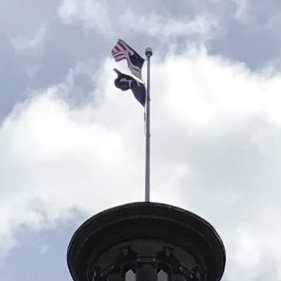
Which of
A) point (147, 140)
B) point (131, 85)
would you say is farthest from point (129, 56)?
point (147, 140)

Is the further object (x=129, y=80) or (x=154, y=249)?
(x=129, y=80)

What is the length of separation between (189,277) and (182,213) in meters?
2.65

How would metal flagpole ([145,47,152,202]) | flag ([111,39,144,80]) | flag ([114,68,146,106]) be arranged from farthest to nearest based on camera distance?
1. flag ([111,39,144,80])
2. flag ([114,68,146,106])
3. metal flagpole ([145,47,152,202])

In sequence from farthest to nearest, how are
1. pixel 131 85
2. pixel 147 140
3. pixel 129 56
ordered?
pixel 129 56
pixel 131 85
pixel 147 140

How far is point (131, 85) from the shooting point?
4897cm

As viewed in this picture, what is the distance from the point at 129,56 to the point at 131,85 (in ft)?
4.45

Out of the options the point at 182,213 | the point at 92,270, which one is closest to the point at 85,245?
the point at 92,270

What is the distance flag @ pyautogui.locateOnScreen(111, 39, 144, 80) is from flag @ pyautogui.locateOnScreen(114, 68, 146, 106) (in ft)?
1.29

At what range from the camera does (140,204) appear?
143 ft

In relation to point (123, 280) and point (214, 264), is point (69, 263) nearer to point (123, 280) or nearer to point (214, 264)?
point (123, 280)

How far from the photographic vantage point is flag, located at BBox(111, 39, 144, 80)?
49062mm

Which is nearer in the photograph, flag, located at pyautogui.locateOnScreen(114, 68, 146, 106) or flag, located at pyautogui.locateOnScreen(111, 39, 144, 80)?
flag, located at pyautogui.locateOnScreen(114, 68, 146, 106)

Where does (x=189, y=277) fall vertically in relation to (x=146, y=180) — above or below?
below

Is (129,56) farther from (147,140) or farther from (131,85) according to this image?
(147,140)
